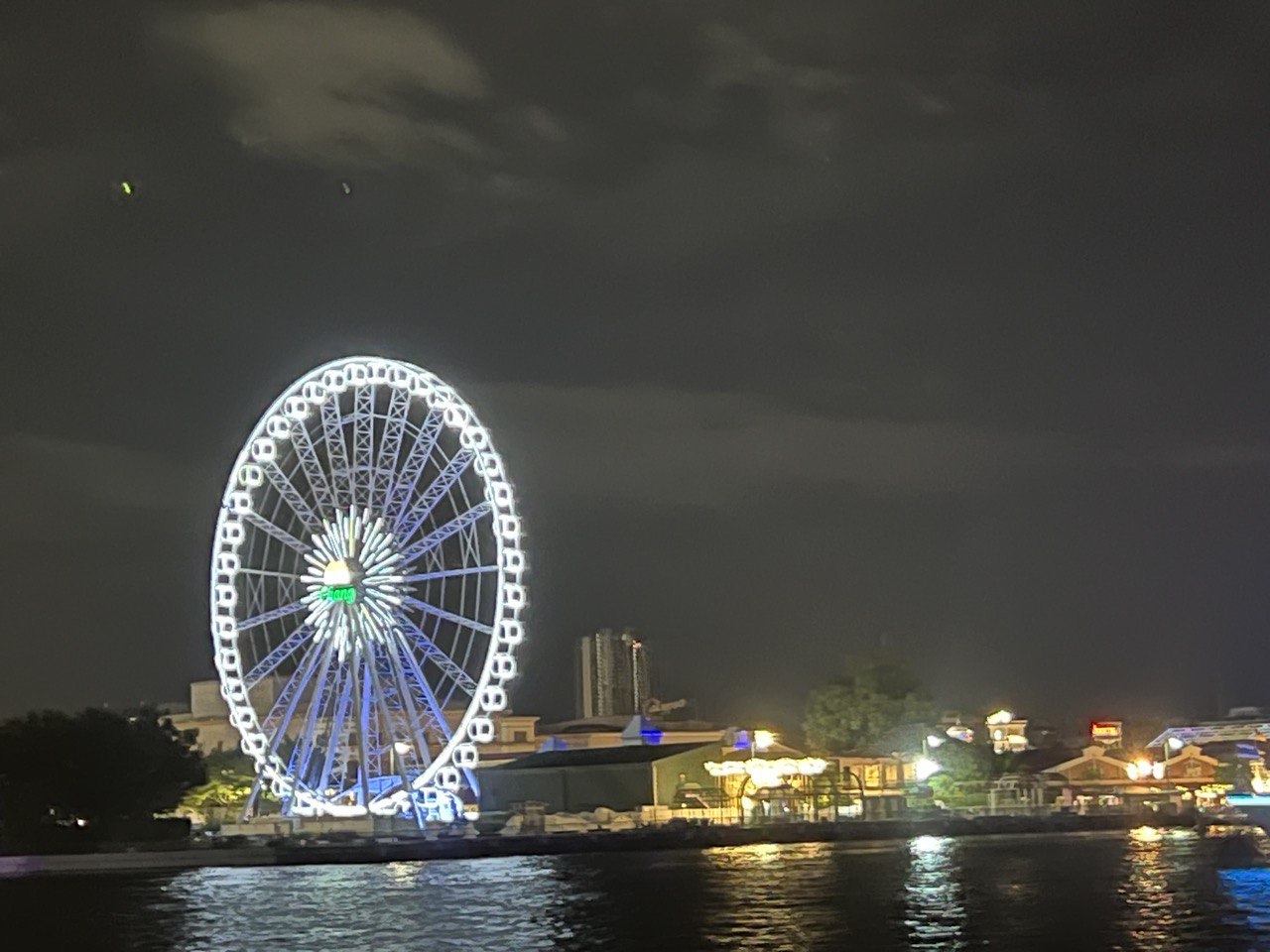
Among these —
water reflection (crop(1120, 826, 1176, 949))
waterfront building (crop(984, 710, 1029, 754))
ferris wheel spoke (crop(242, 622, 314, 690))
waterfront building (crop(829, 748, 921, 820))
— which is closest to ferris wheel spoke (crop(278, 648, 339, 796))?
ferris wheel spoke (crop(242, 622, 314, 690))

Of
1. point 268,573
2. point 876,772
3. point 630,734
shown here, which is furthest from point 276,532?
point 630,734

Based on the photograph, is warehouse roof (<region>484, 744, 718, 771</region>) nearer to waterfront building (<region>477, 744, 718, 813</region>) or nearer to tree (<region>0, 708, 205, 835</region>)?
waterfront building (<region>477, 744, 718, 813</region>)

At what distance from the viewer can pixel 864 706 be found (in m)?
97.0

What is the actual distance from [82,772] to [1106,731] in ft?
332

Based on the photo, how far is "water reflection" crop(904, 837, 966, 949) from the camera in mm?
33438

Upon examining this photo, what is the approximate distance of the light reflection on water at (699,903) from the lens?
34438 mm

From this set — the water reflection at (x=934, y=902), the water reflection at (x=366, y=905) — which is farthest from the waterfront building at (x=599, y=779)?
the water reflection at (x=934, y=902)

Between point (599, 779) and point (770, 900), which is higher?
point (599, 779)

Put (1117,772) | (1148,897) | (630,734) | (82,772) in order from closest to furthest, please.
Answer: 1. (1148,897)
2. (82,772)
3. (1117,772)
4. (630,734)

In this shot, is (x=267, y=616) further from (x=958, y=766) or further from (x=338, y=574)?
(x=958, y=766)

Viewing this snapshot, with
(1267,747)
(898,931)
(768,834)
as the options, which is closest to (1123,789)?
(1267,747)

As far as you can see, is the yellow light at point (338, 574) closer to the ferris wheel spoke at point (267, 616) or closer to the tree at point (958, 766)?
the ferris wheel spoke at point (267, 616)

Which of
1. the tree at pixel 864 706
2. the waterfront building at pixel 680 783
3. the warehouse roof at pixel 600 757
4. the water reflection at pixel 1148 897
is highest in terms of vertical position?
the tree at pixel 864 706

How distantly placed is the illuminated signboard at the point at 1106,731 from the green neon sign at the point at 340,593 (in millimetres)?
94554
